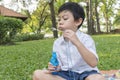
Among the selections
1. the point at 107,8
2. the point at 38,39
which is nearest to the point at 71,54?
the point at 38,39

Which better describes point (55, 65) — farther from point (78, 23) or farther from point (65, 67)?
point (78, 23)

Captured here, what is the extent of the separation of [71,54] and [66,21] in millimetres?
372

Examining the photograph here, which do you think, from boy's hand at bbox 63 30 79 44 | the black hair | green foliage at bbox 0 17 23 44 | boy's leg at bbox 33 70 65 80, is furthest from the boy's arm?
green foliage at bbox 0 17 23 44

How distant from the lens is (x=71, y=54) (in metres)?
3.60

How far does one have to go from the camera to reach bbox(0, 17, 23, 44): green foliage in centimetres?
1672

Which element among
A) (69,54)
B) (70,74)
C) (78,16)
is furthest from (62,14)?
(70,74)

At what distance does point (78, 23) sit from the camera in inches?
143

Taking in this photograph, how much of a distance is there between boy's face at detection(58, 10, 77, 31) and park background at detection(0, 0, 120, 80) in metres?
0.09

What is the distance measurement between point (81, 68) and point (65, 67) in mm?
181

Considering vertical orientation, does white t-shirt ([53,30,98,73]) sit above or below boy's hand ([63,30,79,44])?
below

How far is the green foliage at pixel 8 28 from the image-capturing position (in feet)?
54.9

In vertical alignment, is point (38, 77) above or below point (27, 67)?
above

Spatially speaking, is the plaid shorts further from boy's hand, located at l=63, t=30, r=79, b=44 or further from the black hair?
the black hair

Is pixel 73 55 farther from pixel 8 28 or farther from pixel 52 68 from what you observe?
pixel 8 28
